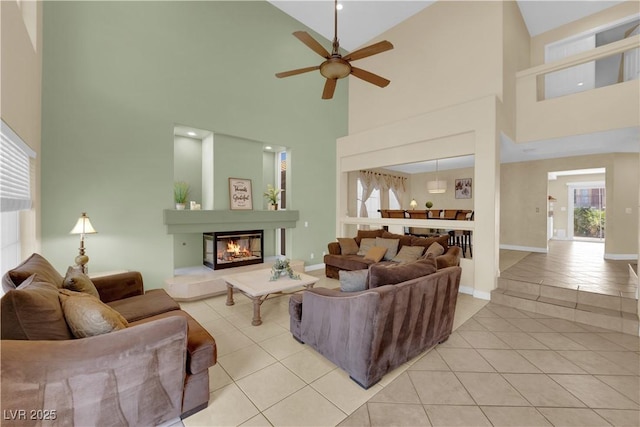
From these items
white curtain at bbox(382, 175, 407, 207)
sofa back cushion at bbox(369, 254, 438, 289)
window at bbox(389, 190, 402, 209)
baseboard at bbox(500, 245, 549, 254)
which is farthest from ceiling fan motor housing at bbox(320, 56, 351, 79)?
baseboard at bbox(500, 245, 549, 254)

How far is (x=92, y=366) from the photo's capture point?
4.59ft

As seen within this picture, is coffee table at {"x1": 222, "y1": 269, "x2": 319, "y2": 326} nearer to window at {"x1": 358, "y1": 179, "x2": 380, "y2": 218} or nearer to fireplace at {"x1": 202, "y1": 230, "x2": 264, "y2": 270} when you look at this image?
fireplace at {"x1": 202, "y1": 230, "x2": 264, "y2": 270}

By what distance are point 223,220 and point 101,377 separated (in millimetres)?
3418

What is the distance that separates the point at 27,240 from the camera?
295cm

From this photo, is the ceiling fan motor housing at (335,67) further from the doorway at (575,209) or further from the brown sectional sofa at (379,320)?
the doorway at (575,209)

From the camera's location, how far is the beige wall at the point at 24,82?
1.99 m

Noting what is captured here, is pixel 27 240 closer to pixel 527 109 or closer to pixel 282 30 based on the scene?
pixel 282 30

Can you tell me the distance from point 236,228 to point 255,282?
66.3 inches

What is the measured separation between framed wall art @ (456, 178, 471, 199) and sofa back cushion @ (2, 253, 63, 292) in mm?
9334

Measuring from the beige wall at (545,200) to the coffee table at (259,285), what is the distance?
7049mm

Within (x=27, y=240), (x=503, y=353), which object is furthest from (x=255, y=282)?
(x=503, y=353)

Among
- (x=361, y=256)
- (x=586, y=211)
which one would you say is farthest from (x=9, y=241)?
(x=586, y=211)

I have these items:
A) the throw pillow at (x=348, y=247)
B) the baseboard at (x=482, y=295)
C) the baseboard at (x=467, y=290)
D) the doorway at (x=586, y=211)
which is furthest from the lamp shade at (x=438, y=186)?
the doorway at (x=586, y=211)

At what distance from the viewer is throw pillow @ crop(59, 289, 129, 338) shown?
151 centimetres
